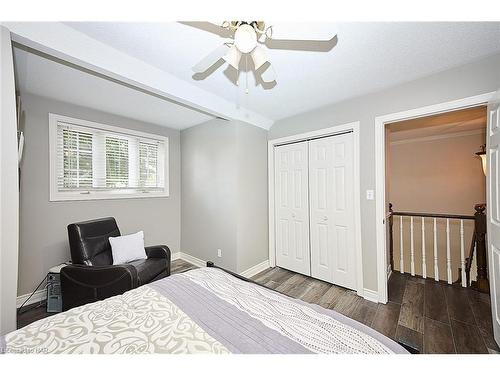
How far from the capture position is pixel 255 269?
9.95 ft

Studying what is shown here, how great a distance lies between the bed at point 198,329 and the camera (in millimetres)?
802

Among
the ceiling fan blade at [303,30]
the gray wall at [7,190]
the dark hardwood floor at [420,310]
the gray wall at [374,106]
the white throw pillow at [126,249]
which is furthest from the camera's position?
the white throw pillow at [126,249]

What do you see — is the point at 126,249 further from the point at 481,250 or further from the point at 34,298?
the point at 481,250

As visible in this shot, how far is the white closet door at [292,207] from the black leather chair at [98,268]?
5.61 feet

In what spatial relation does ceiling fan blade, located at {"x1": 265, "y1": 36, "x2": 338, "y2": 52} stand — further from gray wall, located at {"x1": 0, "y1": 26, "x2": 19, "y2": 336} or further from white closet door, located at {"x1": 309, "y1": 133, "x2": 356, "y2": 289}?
gray wall, located at {"x1": 0, "y1": 26, "x2": 19, "y2": 336}

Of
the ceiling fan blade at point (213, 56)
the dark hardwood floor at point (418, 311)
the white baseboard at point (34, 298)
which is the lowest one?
the dark hardwood floor at point (418, 311)

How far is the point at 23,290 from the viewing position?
7.20 ft

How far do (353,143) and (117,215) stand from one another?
3.37 metres

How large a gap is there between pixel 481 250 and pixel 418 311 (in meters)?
1.27

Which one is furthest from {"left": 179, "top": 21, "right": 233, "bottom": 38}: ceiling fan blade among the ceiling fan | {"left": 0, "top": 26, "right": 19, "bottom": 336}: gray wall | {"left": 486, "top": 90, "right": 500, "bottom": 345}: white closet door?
{"left": 486, "top": 90, "right": 500, "bottom": 345}: white closet door

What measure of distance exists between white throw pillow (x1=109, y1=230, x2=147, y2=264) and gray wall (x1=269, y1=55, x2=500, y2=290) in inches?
102

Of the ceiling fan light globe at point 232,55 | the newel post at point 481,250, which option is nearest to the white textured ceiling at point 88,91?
the ceiling fan light globe at point 232,55

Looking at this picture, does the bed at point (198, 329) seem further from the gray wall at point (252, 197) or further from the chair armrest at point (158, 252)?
the gray wall at point (252, 197)
